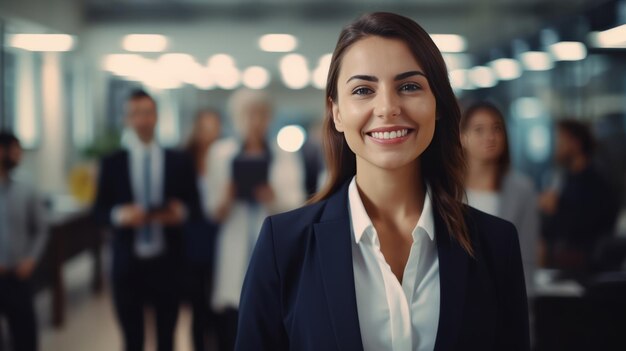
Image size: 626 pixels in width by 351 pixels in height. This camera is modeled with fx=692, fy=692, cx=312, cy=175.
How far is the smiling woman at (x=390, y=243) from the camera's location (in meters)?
1.28

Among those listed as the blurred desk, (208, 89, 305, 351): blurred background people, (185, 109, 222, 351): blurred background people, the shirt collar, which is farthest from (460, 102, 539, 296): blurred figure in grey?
the blurred desk

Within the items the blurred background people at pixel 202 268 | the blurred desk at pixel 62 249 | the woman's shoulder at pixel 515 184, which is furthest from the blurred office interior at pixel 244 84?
the woman's shoulder at pixel 515 184

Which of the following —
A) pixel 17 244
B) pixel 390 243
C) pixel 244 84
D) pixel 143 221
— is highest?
pixel 244 84

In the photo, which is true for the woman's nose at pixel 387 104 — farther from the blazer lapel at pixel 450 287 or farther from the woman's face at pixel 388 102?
the blazer lapel at pixel 450 287

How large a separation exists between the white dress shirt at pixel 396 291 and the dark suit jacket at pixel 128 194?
278 centimetres

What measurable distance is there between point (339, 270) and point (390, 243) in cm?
13

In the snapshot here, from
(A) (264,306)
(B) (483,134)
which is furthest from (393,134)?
(B) (483,134)

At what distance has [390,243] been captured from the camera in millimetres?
1386

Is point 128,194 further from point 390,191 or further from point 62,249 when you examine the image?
point 62,249

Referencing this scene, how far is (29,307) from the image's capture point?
456cm

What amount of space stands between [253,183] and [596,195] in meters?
2.88

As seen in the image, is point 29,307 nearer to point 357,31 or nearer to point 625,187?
point 357,31

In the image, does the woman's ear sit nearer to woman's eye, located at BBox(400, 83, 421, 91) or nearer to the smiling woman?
the smiling woman

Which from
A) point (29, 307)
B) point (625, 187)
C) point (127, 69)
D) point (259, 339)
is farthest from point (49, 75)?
point (259, 339)
